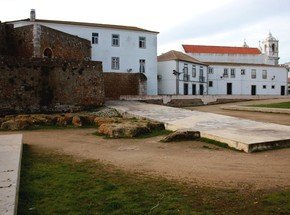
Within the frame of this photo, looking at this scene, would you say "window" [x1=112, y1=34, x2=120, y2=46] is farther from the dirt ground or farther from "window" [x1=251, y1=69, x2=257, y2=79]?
"window" [x1=251, y1=69, x2=257, y2=79]

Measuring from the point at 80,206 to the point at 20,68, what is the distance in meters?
16.6

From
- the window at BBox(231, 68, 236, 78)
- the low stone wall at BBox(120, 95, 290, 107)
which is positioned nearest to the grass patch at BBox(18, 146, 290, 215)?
the low stone wall at BBox(120, 95, 290, 107)

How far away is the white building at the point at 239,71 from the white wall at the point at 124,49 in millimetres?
14832

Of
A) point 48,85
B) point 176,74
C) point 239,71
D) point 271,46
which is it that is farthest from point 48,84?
point 271,46

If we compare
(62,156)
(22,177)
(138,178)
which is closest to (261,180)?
(138,178)

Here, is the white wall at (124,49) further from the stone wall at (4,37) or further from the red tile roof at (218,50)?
the red tile roof at (218,50)

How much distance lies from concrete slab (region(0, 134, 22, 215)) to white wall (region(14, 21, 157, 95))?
2670 centimetres

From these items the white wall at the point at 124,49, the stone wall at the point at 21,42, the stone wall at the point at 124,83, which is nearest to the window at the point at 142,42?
the white wall at the point at 124,49

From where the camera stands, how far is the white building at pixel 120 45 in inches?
1367

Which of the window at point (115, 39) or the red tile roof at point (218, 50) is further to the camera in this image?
the red tile roof at point (218, 50)

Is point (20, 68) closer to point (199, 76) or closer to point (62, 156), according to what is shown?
point (62, 156)

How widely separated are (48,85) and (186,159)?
1414 cm

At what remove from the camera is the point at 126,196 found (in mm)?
5109

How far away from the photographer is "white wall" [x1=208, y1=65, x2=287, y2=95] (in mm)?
52250
